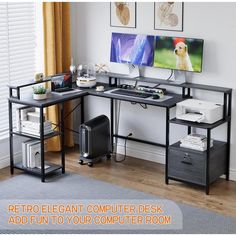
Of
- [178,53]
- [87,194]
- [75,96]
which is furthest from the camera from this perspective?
[75,96]

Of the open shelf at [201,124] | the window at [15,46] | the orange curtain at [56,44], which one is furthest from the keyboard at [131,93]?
the window at [15,46]

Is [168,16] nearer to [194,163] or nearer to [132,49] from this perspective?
[132,49]

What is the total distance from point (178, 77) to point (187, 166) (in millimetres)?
898

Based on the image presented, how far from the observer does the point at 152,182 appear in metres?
5.15

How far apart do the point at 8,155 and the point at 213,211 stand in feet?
6.97

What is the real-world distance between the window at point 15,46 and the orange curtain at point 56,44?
0.19 metres

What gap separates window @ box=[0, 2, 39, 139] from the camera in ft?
17.9

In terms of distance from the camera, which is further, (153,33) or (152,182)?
(153,33)

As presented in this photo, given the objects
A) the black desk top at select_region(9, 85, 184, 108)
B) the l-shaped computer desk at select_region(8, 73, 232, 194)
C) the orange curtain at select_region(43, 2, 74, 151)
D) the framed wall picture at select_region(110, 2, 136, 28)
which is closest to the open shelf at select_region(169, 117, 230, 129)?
the l-shaped computer desk at select_region(8, 73, 232, 194)

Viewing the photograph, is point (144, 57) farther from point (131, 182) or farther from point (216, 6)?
point (131, 182)

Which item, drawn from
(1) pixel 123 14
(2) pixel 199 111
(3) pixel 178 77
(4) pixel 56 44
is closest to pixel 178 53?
(3) pixel 178 77

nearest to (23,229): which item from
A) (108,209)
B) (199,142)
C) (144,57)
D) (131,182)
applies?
(108,209)

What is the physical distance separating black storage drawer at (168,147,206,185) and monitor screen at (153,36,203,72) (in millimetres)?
778

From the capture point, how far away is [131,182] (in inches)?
203
